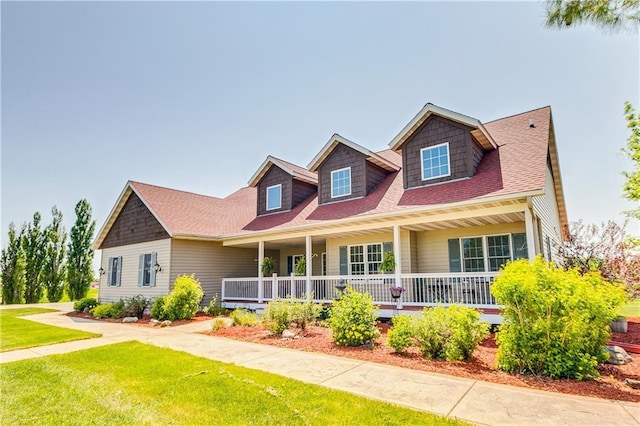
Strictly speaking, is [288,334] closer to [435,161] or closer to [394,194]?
[394,194]

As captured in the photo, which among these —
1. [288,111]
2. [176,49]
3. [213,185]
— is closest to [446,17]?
[288,111]

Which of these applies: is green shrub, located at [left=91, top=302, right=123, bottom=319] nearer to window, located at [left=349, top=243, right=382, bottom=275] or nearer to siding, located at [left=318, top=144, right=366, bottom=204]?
siding, located at [left=318, top=144, right=366, bottom=204]

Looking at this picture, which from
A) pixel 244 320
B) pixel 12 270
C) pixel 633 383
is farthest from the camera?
pixel 12 270

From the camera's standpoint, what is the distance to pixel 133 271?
701 inches

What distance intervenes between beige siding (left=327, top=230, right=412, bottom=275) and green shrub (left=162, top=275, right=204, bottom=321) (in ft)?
17.7

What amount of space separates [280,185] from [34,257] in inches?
973

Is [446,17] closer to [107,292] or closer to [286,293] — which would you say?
[286,293]

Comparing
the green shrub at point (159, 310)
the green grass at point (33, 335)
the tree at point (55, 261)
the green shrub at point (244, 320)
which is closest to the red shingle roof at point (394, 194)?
the green shrub at point (159, 310)

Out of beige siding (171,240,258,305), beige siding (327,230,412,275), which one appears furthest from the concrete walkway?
beige siding (171,240,258,305)

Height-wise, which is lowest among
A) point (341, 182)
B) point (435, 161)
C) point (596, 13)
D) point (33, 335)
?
Result: point (33, 335)

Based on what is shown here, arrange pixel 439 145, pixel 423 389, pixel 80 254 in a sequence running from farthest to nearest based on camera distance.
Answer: pixel 80 254 → pixel 439 145 → pixel 423 389

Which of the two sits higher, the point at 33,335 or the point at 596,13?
the point at 596,13

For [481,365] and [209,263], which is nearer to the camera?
[481,365]

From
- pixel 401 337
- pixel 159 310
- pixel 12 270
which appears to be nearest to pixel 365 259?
pixel 401 337
